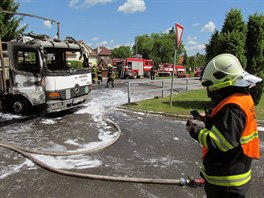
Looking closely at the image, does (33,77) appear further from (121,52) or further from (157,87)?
(121,52)

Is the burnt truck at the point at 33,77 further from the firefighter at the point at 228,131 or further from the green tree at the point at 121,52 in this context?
the green tree at the point at 121,52

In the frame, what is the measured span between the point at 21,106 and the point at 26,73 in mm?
1139

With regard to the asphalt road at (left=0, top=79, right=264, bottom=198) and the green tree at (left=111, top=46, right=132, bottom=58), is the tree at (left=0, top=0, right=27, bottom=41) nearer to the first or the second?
the asphalt road at (left=0, top=79, right=264, bottom=198)

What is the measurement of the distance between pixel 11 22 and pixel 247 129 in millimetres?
23432

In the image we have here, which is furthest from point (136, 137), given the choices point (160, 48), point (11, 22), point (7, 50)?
point (160, 48)

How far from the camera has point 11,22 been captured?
69.1 feet

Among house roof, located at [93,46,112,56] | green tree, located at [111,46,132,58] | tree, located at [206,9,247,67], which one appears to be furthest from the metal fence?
green tree, located at [111,46,132,58]

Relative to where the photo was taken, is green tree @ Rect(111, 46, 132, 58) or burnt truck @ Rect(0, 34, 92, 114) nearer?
burnt truck @ Rect(0, 34, 92, 114)

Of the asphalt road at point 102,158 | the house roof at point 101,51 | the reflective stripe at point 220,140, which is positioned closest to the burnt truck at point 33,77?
the asphalt road at point 102,158

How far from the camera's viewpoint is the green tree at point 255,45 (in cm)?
859

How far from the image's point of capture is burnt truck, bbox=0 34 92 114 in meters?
7.19

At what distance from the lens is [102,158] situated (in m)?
4.54

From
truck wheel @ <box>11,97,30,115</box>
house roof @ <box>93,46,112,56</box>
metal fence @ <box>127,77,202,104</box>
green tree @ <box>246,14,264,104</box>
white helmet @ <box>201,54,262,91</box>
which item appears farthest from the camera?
house roof @ <box>93,46,112,56</box>

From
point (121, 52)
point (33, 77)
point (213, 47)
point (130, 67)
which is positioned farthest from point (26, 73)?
point (121, 52)
